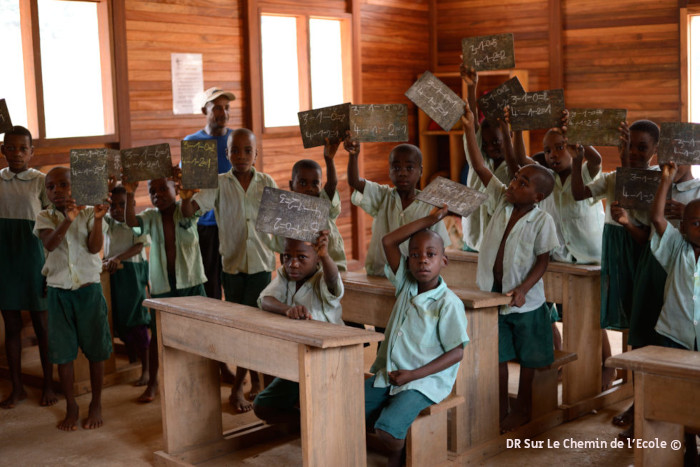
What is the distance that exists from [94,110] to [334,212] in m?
2.54

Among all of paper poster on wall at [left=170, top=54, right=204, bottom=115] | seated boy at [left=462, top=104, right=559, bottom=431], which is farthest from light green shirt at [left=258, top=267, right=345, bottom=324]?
paper poster on wall at [left=170, top=54, right=204, bottom=115]

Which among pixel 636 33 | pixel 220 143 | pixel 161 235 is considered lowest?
pixel 161 235

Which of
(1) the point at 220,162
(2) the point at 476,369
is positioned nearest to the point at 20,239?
(1) the point at 220,162

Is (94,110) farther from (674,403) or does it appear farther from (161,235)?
(674,403)

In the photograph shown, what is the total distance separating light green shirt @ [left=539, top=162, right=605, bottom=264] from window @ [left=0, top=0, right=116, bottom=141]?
9.99ft

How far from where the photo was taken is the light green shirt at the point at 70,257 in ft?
13.1

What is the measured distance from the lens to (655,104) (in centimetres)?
701

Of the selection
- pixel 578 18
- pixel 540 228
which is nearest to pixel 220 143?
pixel 540 228

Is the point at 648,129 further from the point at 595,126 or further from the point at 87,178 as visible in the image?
the point at 87,178

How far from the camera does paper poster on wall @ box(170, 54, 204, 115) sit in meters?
6.08

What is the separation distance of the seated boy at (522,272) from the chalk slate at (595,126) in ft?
1.44

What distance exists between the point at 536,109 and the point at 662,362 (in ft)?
5.91

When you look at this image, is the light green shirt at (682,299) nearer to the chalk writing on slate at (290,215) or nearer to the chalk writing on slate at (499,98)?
the chalk writing on slate at (499,98)

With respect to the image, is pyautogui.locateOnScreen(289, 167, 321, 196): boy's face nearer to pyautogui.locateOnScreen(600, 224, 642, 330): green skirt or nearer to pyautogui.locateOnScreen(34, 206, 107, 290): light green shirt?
pyautogui.locateOnScreen(34, 206, 107, 290): light green shirt
